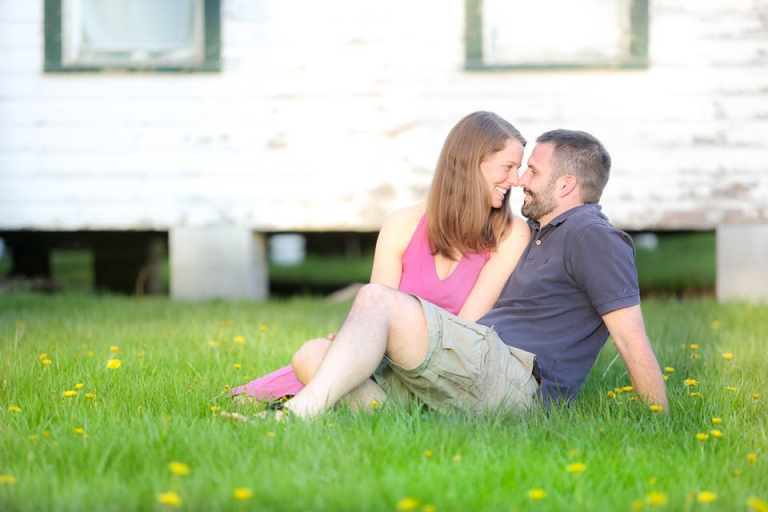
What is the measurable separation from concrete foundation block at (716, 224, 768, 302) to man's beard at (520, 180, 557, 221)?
14.0 feet

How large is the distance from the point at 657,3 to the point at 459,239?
14.4 ft

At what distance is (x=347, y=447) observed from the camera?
244 cm

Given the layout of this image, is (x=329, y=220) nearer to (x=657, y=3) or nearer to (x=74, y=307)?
(x=74, y=307)

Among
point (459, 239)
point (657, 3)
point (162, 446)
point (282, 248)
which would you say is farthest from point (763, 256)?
point (282, 248)

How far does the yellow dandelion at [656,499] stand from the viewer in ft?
6.54

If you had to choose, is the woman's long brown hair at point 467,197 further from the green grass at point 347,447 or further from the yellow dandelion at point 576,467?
the yellow dandelion at point 576,467

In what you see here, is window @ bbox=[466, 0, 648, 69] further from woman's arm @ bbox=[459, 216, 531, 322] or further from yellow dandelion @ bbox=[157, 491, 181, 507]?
yellow dandelion @ bbox=[157, 491, 181, 507]

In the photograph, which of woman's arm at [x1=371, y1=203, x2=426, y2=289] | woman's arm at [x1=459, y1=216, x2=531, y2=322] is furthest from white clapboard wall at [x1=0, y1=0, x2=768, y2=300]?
woman's arm at [x1=459, y1=216, x2=531, y2=322]

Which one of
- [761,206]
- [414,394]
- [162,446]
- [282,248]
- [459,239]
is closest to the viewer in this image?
[162,446]

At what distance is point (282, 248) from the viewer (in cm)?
2428

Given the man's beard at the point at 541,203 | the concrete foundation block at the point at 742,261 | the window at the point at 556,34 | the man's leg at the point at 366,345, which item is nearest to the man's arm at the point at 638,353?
the man's beard at the point at 541,203

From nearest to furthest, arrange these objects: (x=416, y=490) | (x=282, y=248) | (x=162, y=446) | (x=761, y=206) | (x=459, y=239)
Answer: (x=416, y=490), (x=162, y=446), (x=459, y=239), (x=761, y=206), (x=282, y=248)

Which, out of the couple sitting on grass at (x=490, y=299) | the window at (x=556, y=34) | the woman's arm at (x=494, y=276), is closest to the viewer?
the couple sitting on grass at (x=490, y=299)

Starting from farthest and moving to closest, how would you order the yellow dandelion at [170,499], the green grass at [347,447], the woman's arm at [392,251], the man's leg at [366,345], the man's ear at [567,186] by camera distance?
the woman's arm at [392,251], the man's ear at [567,186], the man's leg at [366,345], the green grass at [347,447], the yellow dandelion at [170,499]
